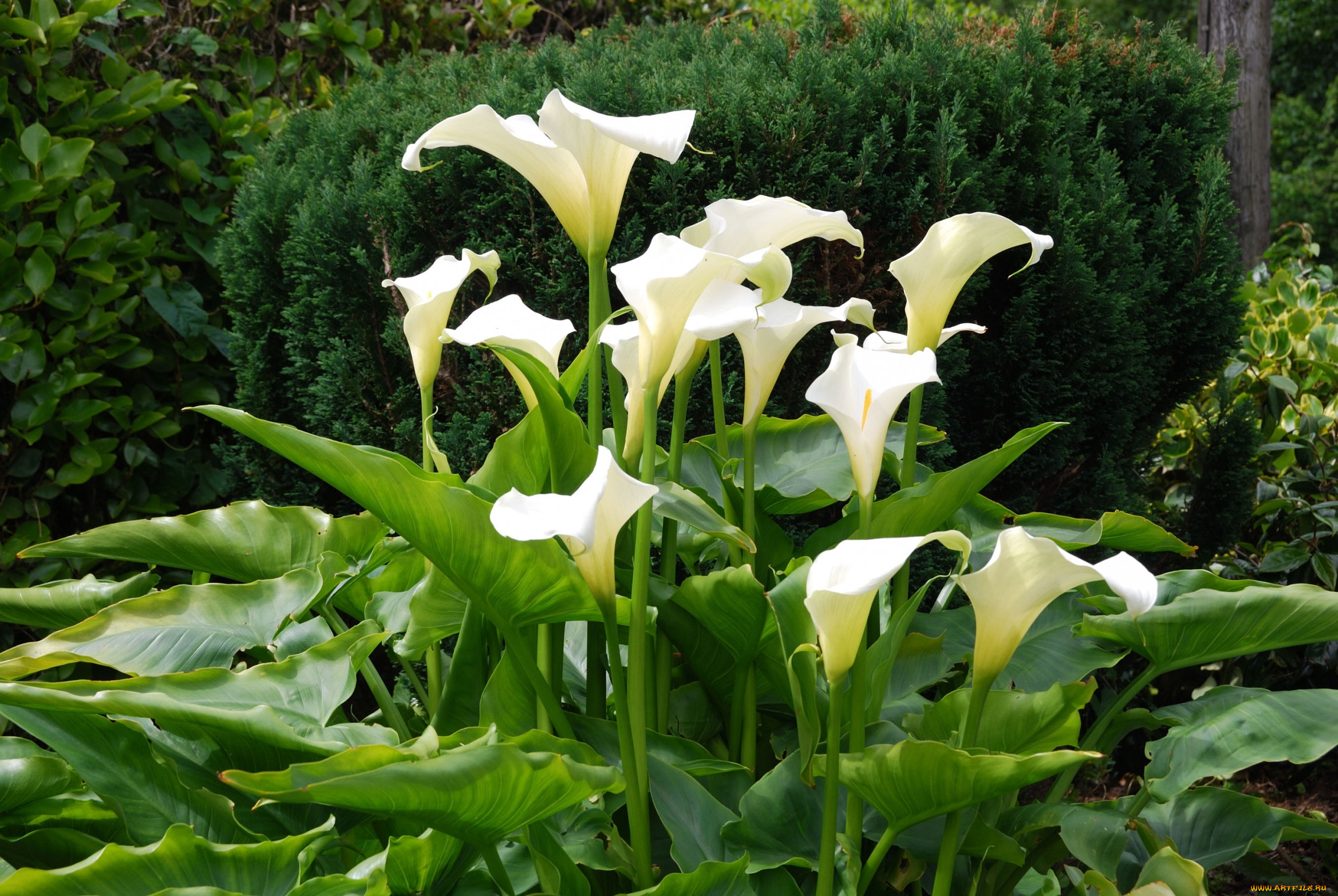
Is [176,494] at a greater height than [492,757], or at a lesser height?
lesser

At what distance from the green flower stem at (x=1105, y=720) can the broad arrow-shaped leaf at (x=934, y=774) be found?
0.29 metres

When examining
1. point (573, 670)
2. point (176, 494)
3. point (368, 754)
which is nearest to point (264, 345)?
point (176, 494)

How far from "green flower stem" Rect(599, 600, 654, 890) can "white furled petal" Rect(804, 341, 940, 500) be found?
1.03 feet

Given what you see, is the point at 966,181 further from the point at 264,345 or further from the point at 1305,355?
the point at 1305,355

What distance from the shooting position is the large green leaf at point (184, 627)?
1.17 meters

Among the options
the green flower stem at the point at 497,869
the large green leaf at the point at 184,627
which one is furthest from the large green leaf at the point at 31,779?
the green flower stem at the point at 497,869

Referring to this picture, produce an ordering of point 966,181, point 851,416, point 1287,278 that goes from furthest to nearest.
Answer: point 1287,278 → point 966,181 → point 851,416

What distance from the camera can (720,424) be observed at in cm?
140

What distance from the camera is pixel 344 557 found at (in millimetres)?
1455

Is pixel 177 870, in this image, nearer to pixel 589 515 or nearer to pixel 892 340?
pixel 589 515

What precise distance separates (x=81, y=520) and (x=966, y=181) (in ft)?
9.27

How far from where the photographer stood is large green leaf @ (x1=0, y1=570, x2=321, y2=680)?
1.17 metres

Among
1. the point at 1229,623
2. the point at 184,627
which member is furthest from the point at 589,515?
the point at 1229,623

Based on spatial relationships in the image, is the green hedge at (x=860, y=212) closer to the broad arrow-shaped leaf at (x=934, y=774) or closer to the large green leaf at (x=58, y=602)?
the large green leaf at (x=58, y=602)
